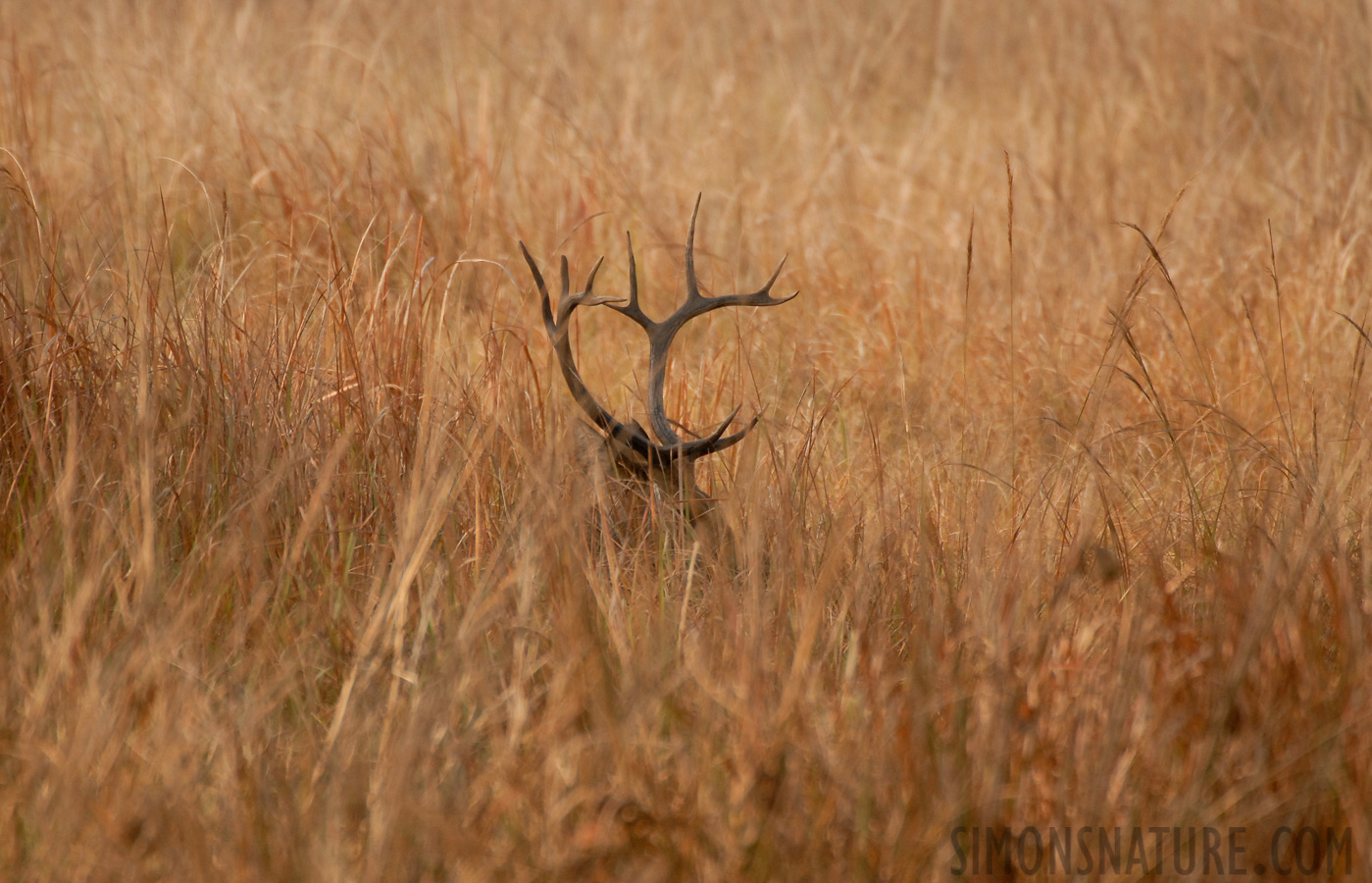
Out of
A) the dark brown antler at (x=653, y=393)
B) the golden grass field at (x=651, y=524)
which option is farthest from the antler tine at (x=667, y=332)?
the golden grass field at (x=651, y=524)

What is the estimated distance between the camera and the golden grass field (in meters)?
1.60

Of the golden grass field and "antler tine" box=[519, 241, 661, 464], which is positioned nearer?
the golden grass field

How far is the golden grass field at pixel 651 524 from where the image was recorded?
1.60 meters

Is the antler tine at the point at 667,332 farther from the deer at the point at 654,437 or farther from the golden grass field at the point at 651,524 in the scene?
the golden grass field at the point at 651,524

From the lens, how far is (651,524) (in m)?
2.44

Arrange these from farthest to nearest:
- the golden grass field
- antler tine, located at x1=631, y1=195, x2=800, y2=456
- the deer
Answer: antler tine, located at x1=631, y1=195, x2=800, y2=456 < the deer < the golden grass field

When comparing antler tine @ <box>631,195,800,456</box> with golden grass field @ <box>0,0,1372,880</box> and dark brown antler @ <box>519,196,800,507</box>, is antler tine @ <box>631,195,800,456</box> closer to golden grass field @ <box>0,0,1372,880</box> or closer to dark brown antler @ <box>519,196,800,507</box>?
dark brown antler @ <box>519,196,800,507</box>

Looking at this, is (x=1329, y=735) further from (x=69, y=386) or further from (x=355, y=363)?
(x=69, y=386)

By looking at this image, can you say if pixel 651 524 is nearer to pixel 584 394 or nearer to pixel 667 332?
pixel 584 394

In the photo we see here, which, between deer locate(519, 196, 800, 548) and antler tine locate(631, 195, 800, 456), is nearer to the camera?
deer locate(519, 196, 800, 548)

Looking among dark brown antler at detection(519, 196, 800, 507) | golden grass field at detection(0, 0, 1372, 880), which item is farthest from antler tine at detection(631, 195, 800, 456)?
golden grass field at detection(0, 0, 1372, 880)

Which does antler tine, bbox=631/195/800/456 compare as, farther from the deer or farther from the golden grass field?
the golden grass field

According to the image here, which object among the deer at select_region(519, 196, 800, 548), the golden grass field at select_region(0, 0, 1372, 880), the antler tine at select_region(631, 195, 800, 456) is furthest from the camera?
the antler tine at select_region(631, 195, 800, 456)

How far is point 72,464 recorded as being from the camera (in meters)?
1.97
